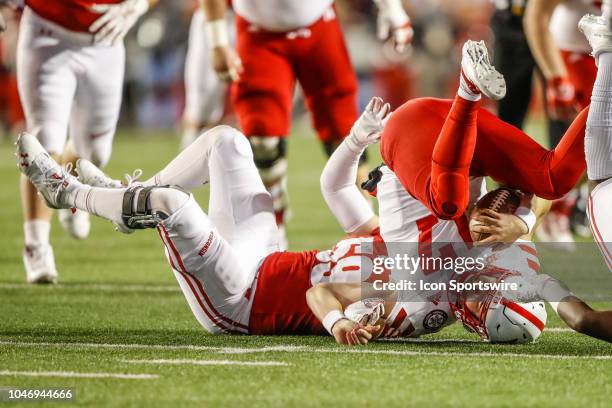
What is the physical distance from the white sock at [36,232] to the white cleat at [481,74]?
101 inches

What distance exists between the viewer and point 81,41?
19.9ft

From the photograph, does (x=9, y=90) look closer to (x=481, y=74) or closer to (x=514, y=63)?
(x=514, y=63)

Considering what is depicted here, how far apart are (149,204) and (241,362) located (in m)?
0.69

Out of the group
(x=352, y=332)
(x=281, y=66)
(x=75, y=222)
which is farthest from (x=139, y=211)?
(x=75, y=222)

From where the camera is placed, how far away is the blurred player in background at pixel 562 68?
655cm

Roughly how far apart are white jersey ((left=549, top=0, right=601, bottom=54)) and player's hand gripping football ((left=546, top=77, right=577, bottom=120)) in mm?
481

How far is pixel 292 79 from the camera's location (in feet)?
21.3

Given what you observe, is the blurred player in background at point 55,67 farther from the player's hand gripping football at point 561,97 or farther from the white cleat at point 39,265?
the player's hand gripping football at point 561,97

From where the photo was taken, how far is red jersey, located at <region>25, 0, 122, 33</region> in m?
6.00

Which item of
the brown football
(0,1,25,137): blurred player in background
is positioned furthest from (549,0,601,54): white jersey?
(0,1,25,137): blurred player in background

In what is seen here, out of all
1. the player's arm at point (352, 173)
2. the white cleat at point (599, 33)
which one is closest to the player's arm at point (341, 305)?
the player's arm at point (352, 173)

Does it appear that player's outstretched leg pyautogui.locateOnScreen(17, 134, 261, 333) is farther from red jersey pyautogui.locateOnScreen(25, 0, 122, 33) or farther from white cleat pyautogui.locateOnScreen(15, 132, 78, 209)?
red jersey pyautogui.locateOnScreen(25, 0, 122, 33)

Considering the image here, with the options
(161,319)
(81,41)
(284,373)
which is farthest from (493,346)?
(81,41)

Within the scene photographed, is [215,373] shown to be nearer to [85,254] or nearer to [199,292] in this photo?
[199,292]
